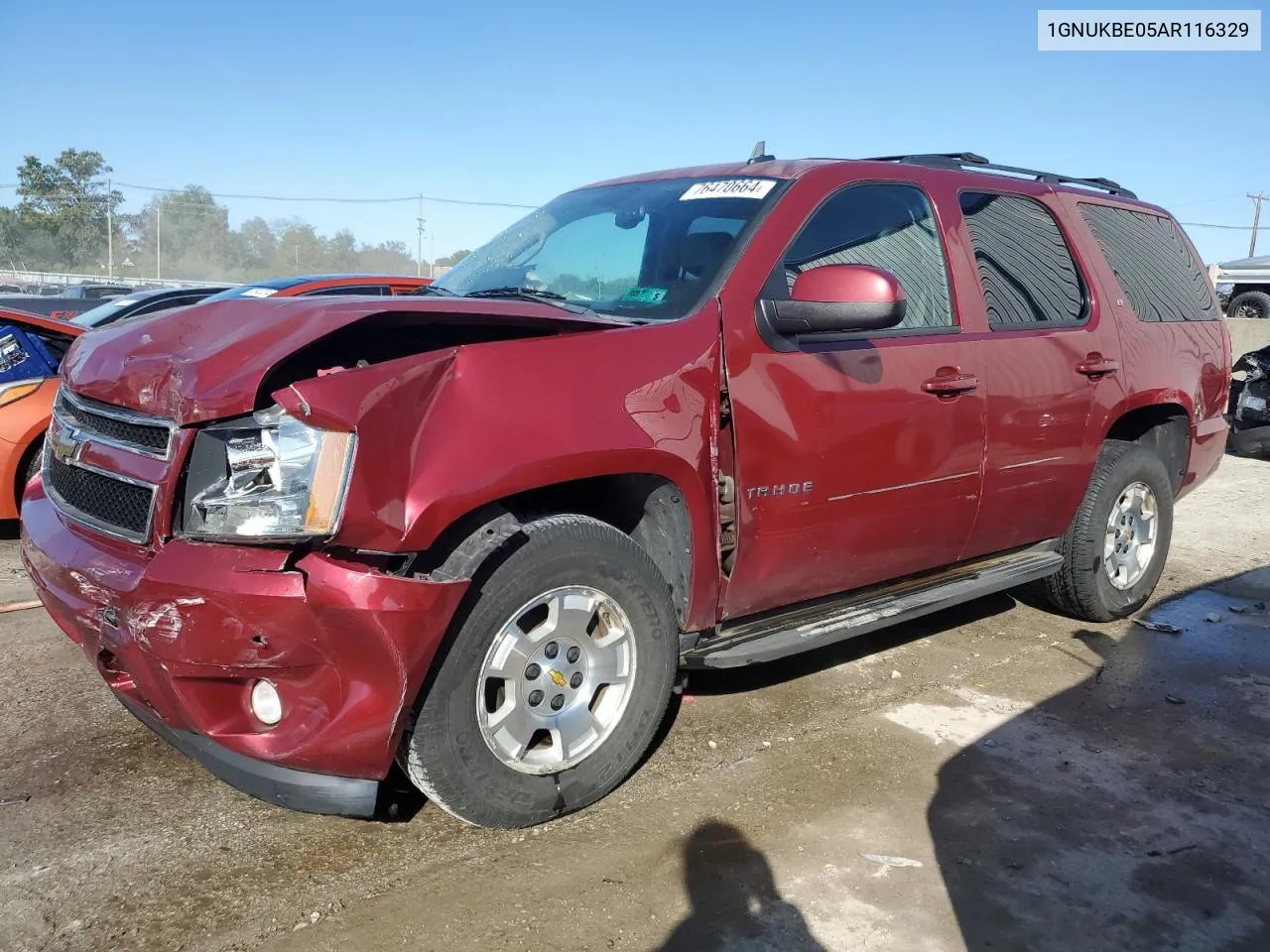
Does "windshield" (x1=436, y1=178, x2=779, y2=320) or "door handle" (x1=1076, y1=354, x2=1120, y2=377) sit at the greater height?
"windshield" (x1=436, y1=178, x2=779, y2=320)

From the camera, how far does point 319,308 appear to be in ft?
8.06

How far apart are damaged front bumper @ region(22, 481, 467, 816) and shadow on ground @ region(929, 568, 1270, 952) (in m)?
1.51

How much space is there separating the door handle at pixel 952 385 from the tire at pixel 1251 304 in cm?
1846

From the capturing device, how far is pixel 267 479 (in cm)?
231

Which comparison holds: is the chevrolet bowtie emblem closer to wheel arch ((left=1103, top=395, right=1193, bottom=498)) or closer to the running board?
the running board

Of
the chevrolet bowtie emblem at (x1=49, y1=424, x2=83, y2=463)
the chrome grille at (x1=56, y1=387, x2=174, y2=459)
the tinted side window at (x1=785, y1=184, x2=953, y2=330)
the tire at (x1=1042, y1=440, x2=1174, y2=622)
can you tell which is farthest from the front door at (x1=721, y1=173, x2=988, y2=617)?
the chevrolet bowtie emblem at (x1=49, y1=424, x2=83, y2=463)

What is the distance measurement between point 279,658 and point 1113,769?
8.85 feet

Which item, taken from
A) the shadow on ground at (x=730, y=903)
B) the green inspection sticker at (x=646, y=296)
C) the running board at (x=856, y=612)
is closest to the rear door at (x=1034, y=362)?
the running board at (x=856, y=612)

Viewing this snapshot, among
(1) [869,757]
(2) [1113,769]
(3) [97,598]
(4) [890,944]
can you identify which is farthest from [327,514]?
(2) [1113,769]

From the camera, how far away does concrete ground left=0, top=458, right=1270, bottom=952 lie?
2.36 metres

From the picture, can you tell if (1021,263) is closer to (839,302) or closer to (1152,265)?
(1152,265)

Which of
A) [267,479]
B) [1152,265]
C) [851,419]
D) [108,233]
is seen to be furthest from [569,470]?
[108,233]

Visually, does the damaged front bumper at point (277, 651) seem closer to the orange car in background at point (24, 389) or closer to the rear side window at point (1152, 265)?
the orange car in background at point (24, 389)

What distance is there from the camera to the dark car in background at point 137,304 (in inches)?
361
